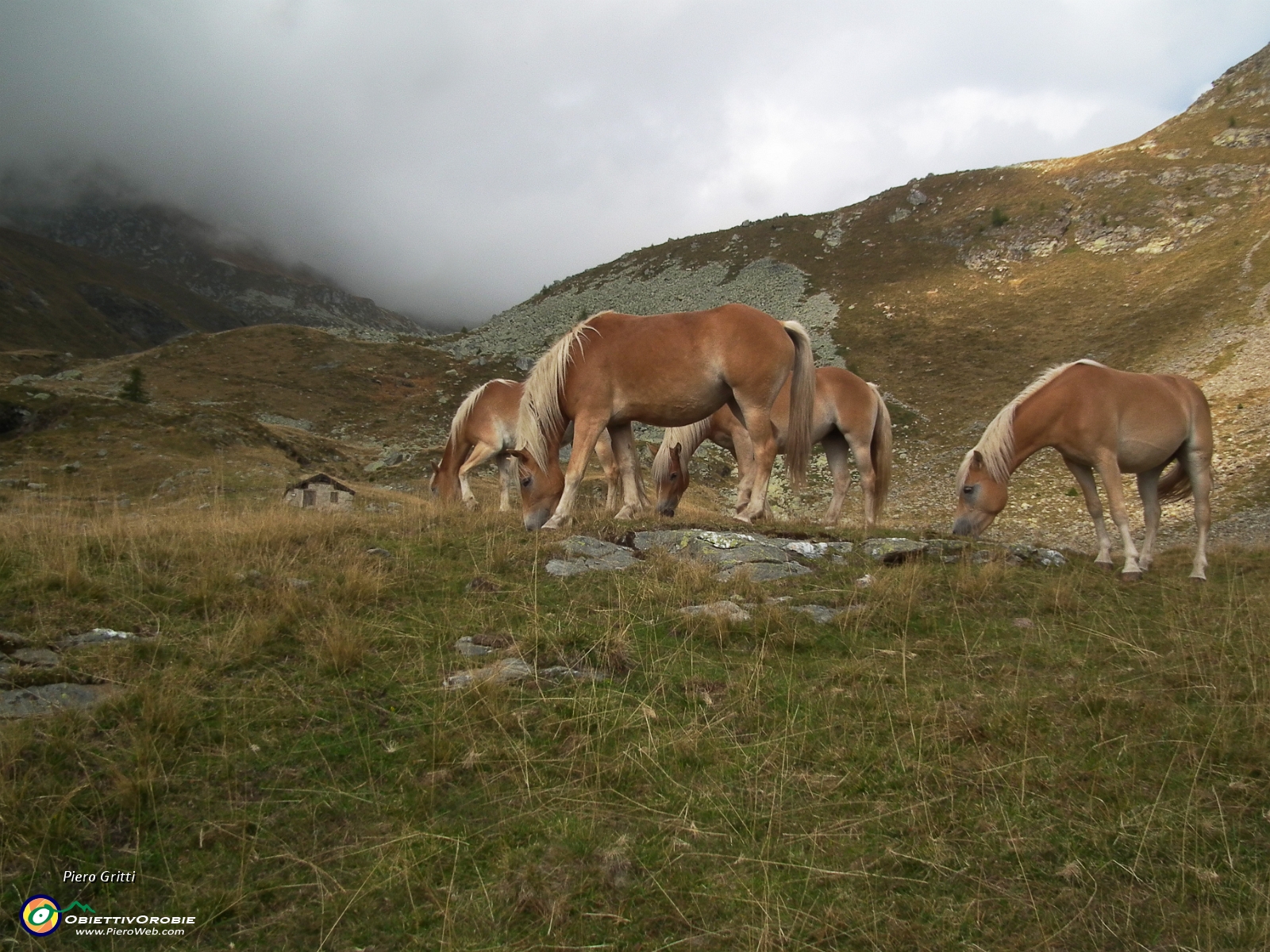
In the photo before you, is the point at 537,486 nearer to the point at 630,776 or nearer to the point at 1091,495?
the point at 630,776

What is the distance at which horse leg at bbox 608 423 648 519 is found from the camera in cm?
957

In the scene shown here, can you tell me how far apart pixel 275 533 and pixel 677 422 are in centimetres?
460

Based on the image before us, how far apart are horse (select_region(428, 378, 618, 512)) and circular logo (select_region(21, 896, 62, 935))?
11907 mm

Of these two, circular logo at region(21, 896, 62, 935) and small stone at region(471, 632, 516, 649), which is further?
small stone at region(471, 632, 516, 649)

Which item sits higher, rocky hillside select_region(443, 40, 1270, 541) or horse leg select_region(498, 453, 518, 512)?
rocky hillside select_region(443, 40, 1270, 541)

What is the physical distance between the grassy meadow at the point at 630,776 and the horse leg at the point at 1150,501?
477cm

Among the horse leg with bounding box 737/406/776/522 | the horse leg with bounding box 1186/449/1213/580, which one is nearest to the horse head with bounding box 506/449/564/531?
the horse leg with bounding box 737/406/776/522

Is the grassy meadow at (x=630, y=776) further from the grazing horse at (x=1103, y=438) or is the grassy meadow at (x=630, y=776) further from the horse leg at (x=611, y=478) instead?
the horse leg at (x=611, y=478)

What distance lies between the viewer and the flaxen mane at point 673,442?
473 inches

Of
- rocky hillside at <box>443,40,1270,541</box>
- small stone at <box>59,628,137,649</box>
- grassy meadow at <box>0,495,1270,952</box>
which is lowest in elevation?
grassy meadow at <box>0,495,1270,952</box>

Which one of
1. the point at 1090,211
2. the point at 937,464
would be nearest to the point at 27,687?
the point at 937,464

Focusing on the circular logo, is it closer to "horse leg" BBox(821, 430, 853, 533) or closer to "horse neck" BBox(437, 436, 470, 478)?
"horse leg" BBox(821, 430, 853, 533)

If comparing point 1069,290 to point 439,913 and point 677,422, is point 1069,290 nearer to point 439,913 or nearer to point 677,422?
point 677,422

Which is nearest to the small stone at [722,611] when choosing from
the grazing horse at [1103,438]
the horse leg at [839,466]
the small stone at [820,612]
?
the small stone at [820,612]
